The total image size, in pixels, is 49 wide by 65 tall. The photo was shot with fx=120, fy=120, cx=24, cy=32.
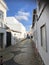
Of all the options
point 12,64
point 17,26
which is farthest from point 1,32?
point 17,26

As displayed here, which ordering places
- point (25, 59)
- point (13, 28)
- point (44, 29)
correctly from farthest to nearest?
1. point (13, 28)
2. point (25, 59)
3. point (44, 29)

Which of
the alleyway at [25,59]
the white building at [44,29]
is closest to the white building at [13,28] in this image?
the alleyway at [25,59]

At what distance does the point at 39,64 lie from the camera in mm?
6129

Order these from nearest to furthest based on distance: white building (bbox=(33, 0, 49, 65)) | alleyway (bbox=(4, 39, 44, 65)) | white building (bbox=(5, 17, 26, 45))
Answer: white building (bbox=(33, 0, 49, 65)) < alleyway (bbox=(4, 39, 44, 65)) < white building (bbox=(5, 17, 26, 45))

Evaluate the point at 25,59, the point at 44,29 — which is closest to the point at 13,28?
the point at 25,59

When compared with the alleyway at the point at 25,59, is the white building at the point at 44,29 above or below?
above

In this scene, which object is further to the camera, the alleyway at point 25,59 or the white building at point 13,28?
the white building at point 13,28

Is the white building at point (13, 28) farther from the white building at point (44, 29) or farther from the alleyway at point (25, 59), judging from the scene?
the white building at point (44, 29)

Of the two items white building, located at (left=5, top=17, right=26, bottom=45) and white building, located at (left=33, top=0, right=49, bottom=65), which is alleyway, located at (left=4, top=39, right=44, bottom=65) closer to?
white building, located at (left=33, top=0, right=49, bottom=65)

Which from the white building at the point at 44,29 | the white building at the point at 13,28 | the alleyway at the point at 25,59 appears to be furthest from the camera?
the white building at the point at 13,28

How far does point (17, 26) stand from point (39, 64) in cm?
1814

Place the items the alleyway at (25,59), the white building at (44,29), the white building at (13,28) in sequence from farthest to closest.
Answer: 1. the white building at (13,28)
2. the alleyway at (25,59)
3. the white building at (44,29)

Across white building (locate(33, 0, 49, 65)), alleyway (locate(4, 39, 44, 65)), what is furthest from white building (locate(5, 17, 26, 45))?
white building (locate(33, 0, 49, 65))

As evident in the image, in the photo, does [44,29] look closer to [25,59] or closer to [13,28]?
[25,59]
